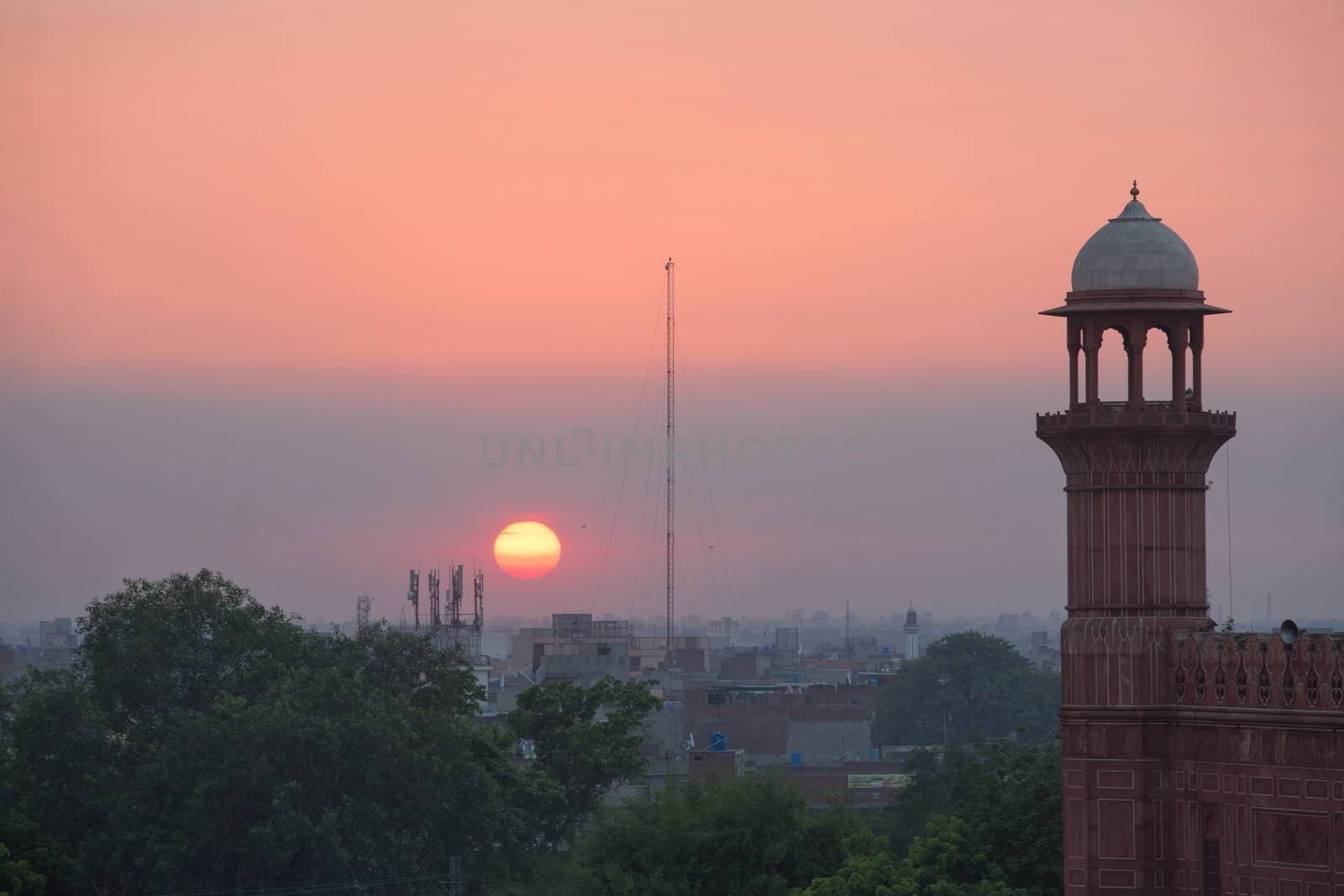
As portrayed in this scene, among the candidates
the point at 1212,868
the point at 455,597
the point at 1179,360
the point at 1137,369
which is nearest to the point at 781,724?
the point at 455,597

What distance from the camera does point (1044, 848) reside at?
3953cm

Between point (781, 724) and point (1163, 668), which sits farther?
point (781, 724)

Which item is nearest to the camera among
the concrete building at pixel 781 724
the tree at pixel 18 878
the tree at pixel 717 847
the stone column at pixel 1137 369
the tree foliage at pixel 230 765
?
the stone column at pixel 1137 369

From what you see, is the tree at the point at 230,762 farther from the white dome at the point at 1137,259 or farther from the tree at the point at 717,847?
the white dome at the point at 1137,259

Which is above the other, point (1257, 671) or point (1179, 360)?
point (1179, 360)

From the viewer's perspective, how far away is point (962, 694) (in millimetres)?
151875

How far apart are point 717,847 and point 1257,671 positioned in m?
22.1

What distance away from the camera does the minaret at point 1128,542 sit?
907 inches

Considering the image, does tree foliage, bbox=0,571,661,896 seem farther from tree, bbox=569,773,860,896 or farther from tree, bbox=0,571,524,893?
tree, bbox=569,773,860,896

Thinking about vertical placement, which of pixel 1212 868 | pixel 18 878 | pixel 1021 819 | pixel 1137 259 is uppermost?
pixel 1137 259

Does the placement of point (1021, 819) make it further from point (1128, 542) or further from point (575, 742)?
point (575, 742)

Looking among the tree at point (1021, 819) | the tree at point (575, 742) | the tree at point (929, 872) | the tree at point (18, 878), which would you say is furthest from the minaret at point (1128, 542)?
the tree at point (575, 742)

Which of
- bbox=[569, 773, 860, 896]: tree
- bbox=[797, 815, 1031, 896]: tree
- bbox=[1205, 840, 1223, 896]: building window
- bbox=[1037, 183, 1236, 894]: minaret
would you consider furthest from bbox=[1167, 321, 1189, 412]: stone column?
bbox=[569, 773, 860, 896]: tree

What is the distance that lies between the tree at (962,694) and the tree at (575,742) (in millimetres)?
83413
